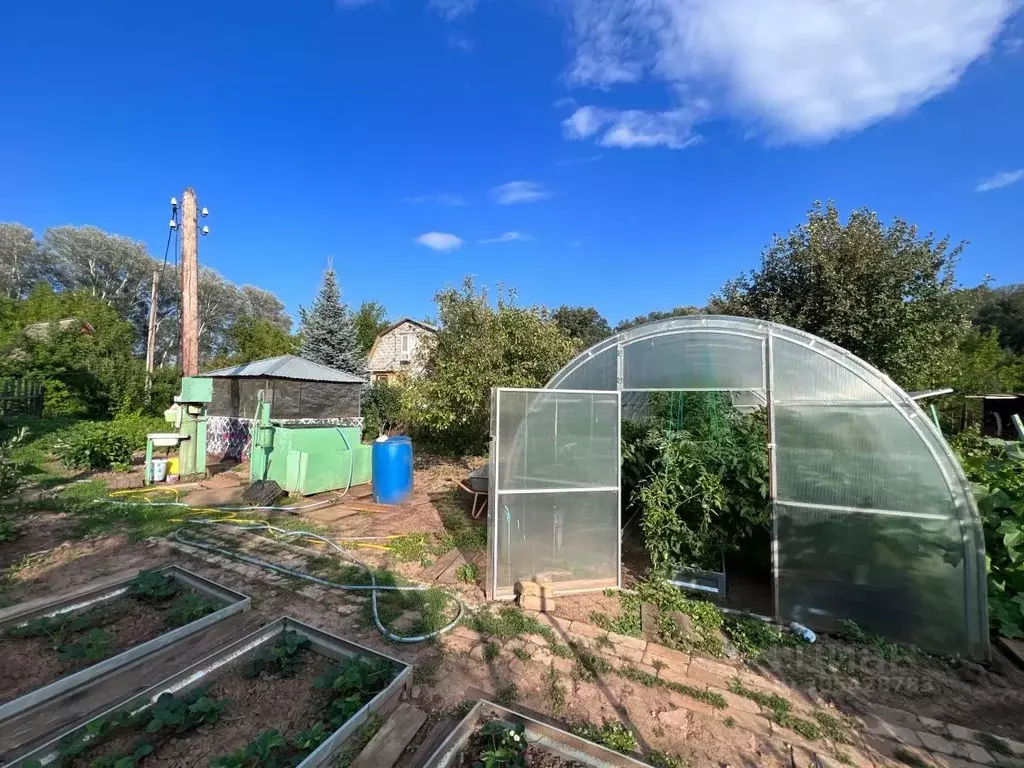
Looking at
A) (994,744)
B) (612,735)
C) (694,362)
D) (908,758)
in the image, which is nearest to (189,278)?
(694,362)

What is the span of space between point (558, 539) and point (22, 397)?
1858 centimetres

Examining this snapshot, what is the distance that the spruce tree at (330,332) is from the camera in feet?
59.4

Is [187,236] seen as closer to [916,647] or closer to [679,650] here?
[679,650]

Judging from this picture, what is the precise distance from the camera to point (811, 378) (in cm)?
402

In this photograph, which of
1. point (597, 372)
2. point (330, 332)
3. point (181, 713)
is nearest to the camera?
point (181, 713)

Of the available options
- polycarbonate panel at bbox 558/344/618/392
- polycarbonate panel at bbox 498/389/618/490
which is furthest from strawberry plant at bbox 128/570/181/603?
polycarbonate panel at bbox 558/344/618/392

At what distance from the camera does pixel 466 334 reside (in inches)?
407

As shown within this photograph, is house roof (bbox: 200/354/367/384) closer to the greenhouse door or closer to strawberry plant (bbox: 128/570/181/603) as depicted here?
strawberry plant (bbox: 128/570/181/603)

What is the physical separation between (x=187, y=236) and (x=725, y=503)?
11.6 meters

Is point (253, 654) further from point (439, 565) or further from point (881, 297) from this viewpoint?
point (881, 297)

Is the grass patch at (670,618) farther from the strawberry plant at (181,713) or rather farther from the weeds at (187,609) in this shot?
the weeds at (187,609)

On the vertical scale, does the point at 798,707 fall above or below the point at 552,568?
below

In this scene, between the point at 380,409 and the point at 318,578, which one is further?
the point at 380,409

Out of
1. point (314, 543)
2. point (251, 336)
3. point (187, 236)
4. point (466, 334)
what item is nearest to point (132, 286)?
point (251, 336)
